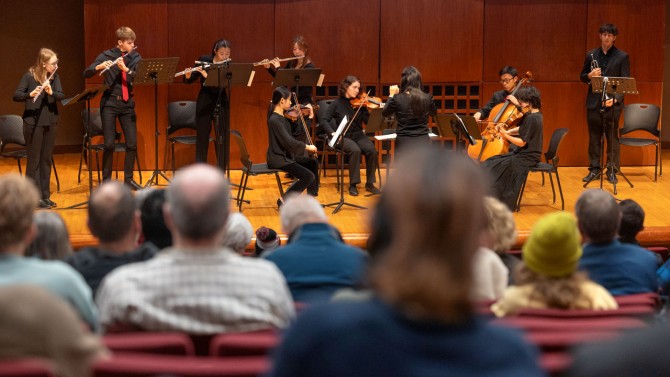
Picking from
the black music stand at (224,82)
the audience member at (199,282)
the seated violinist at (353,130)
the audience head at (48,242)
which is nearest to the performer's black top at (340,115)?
the seated violinist at (353,130)

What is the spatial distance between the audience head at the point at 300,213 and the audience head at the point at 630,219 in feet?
5.67

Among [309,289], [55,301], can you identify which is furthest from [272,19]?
[55,301]

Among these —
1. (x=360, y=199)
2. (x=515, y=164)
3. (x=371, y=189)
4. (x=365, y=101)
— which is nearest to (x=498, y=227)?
(x=515, y=164)

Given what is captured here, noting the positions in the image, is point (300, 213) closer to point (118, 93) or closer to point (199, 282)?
point (199, 282)

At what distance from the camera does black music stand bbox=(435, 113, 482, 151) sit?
25.8ft

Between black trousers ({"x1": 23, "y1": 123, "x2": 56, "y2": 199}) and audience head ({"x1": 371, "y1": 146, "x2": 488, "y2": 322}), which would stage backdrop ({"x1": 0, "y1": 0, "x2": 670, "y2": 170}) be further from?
audience head ({"x1": 371, "y1": 146, "x2": 488, "y2": 322})

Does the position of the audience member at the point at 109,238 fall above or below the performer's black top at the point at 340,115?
below

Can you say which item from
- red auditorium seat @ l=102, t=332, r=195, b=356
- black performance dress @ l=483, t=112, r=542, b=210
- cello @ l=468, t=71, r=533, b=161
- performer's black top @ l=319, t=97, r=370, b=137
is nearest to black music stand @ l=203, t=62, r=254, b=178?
performer's black top @ l=319, t=97, r=370, b=137

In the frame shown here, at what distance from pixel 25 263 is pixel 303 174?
5523 mm

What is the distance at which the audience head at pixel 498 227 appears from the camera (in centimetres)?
394

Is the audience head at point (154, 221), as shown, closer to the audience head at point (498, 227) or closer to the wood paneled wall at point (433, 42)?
the audience head at point (498, 227)

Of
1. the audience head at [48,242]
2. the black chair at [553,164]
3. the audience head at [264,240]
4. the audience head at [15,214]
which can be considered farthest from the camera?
the black chair at [553,164]

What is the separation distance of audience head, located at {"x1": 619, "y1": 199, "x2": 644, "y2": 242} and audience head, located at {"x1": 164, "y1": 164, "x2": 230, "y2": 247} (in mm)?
2675

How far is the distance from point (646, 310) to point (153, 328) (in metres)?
1.65
